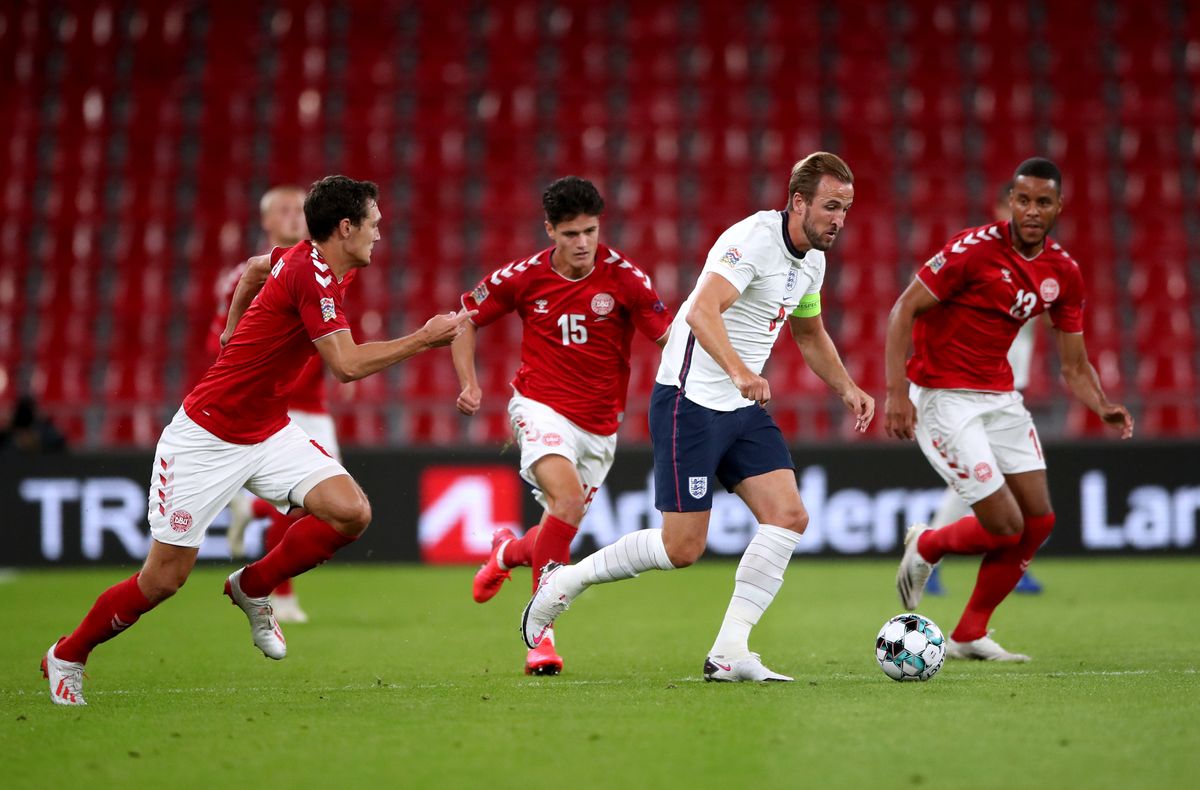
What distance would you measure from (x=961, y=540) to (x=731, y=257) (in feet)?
6.53

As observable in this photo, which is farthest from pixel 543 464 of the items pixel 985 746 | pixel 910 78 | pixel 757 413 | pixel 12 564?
pixel 910 78

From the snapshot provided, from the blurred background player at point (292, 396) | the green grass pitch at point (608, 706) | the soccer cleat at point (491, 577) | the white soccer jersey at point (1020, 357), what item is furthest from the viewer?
the white soccer jersey at point (1020, 357)

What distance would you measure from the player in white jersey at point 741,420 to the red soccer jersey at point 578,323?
0.97 meters

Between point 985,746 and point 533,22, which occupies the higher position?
point 533,22

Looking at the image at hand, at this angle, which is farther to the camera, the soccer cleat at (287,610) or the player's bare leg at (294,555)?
the soccer cleat at (287,610)

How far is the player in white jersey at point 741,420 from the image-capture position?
5.91m

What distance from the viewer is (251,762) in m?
4.42

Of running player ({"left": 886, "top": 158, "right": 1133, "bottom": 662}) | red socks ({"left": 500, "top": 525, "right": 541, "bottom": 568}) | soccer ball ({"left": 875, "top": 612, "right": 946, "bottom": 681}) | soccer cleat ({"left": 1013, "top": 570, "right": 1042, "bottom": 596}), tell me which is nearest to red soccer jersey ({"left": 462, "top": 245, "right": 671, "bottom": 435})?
red socks ({"left": 500, "top": 525, "right": 541, "bottom": 568})

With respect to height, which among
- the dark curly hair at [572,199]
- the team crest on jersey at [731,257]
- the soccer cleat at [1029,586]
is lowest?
the soccer cleat at [1029,586]

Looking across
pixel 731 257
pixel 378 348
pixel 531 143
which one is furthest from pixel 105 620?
pixel 531 143

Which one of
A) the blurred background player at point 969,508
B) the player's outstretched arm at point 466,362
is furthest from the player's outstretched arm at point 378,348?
the blurred background player at point 969,508

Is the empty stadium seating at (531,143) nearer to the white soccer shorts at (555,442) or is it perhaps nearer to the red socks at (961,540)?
the white soccer shorts at (555,442)

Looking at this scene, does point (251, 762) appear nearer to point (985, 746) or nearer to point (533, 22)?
point (985, 746)

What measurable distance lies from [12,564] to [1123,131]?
12.3m
